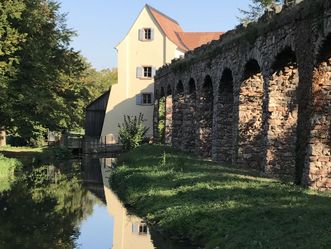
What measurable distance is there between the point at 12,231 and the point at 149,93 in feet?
102

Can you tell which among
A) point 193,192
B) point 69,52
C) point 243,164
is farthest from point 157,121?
point 193,192

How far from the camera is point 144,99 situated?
42.3 metres

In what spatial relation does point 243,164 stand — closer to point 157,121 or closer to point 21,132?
point 21,132

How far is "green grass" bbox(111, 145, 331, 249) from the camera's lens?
8320mm

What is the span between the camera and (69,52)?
31.2 metres

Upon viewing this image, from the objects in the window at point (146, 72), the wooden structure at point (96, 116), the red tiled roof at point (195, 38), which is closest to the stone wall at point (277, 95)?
the window at point (146, 72)

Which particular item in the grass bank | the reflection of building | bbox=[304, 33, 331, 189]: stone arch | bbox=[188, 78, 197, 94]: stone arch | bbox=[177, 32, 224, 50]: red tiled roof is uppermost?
bbox=[177, 32, 224, 50]: red tiled roof

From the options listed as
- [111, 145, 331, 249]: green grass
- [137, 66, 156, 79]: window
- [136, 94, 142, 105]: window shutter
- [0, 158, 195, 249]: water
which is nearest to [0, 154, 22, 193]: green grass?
[0, 158, 195, 249]: water

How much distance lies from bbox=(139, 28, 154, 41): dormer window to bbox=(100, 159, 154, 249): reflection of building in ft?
92.7

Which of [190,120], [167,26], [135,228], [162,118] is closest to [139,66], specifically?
[167,26]

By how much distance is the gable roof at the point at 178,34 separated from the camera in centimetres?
4328

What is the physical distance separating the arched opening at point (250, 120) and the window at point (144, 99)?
946 inches

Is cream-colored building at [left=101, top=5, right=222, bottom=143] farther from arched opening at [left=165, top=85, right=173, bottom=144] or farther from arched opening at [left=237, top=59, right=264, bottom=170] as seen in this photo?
arched opening at [left=237, top=59, right=264, bottom=170]

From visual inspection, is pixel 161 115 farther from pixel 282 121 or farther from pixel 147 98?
pixel 282 121
